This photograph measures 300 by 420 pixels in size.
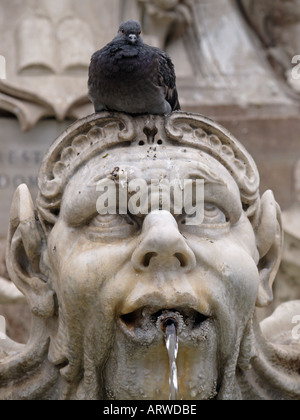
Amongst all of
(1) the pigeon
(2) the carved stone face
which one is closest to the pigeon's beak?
(1) the pigeon

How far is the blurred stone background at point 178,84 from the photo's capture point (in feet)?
17.8

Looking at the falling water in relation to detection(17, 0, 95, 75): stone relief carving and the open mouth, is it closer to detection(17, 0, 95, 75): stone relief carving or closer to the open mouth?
the open mouth

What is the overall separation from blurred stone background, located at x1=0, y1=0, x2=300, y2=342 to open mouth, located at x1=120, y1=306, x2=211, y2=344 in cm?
237

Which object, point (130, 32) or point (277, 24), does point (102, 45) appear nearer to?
point (277, 24)

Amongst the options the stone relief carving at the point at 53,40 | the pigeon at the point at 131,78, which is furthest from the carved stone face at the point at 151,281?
the stone relief carving at the point at 53,40

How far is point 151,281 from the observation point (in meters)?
2.75

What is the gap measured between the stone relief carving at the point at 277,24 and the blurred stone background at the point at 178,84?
22cm

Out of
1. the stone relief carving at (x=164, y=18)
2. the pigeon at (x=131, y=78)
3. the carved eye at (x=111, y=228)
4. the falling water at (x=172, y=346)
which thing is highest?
Result: the stone relief carving at (x=164, y=18)

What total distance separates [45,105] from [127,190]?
267cm

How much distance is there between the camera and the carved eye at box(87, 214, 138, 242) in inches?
113

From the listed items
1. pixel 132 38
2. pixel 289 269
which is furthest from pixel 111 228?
pixel 289 269

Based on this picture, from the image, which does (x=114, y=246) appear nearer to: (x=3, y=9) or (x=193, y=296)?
(x=193, y=296)

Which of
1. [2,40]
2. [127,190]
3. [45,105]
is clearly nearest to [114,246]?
[127,190]

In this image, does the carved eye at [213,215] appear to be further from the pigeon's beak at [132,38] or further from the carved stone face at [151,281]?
the pigeon's beak at [132,38]
